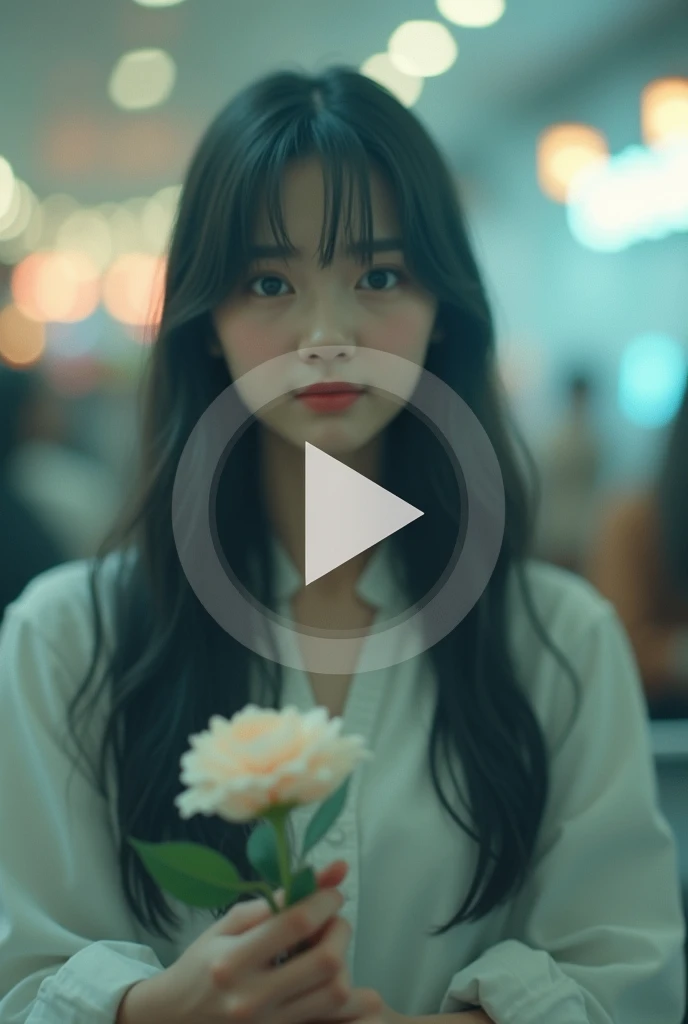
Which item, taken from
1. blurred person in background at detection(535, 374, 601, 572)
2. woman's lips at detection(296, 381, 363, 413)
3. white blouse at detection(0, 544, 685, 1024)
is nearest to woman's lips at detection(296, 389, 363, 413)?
woman's lips at detection(296, 381, 363, 413)

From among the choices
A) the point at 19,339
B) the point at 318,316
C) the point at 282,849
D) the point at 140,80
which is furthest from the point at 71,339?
the point at 282,849

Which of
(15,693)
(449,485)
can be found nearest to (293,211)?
(449,485)

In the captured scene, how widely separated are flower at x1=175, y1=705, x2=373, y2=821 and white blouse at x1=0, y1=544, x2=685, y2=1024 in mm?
227

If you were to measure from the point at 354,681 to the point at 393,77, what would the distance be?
0.51 meters

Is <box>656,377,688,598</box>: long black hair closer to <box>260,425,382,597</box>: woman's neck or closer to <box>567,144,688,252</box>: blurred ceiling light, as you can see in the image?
<box>567,144,688,252</box>: blurred ceiling light

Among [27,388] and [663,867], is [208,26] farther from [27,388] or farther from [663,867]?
[663,867]

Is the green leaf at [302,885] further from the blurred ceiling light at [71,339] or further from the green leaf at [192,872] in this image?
the blurred ceiling light at [71,339]

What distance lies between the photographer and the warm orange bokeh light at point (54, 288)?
0.80 m

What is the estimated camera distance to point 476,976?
1.77 feet

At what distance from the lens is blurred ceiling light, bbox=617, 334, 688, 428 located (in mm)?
873

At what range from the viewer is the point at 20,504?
0.81 meters

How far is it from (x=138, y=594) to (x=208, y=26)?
0.48 metres

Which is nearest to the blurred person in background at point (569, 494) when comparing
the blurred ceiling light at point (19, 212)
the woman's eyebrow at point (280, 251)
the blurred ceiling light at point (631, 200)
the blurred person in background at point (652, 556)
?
the blurred person in background at point (652, 556)
